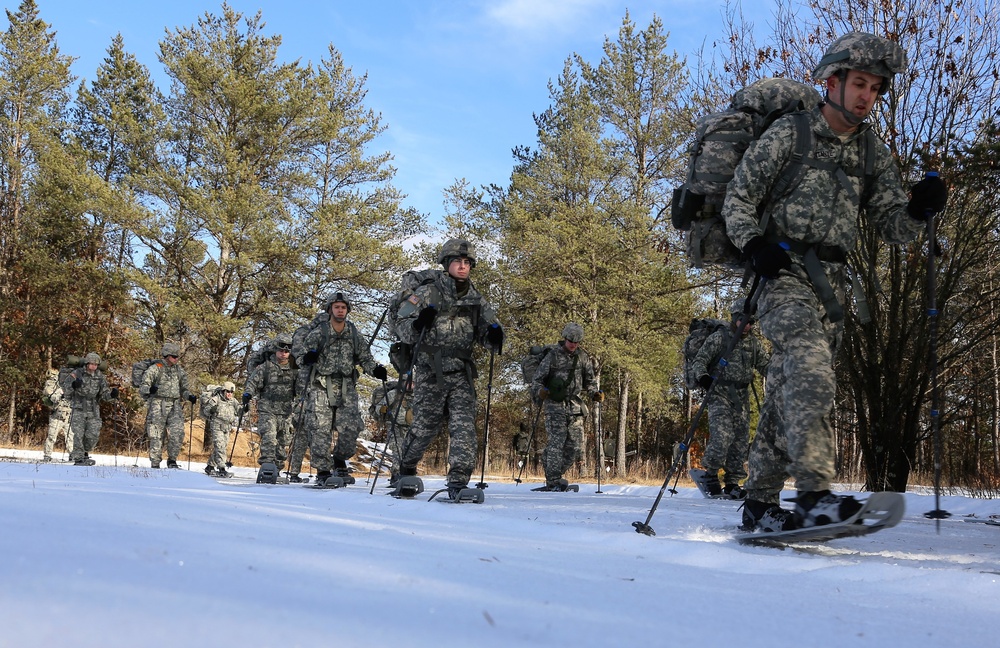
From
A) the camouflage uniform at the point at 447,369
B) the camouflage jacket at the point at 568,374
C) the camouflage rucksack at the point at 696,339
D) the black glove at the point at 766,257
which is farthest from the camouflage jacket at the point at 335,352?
the black glove at the point at 766,257

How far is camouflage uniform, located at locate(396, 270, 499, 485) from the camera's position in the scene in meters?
7.34

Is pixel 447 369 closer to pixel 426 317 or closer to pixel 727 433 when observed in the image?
pixel 426 317

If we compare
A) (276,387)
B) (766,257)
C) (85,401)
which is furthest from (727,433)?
(85,401)

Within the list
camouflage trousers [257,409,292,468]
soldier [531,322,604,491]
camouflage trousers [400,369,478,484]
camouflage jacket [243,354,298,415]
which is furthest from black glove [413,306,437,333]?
camouflage jacket [243,354,298,415]

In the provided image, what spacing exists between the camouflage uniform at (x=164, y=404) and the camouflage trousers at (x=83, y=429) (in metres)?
1.43

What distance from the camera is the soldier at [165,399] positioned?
661 inches

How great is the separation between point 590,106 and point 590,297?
288 inches

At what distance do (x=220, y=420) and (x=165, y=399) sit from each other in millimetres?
1474

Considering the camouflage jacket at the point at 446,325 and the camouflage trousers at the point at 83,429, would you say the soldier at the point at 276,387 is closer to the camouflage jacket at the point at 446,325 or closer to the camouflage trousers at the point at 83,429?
the camouflage trousers at the point at 83,429

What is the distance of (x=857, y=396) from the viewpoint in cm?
1062

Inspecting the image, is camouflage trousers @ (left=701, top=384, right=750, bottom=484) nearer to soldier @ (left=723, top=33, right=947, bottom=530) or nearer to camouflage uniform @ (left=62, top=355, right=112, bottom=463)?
soldier @ (left=723, top=33, right=947, bottom=530)

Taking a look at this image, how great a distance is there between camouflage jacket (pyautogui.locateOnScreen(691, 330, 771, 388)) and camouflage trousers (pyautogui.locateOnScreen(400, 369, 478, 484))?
12.4 ft

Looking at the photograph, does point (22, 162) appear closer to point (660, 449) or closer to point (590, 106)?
point (590, 106)

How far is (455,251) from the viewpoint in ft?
24.7
